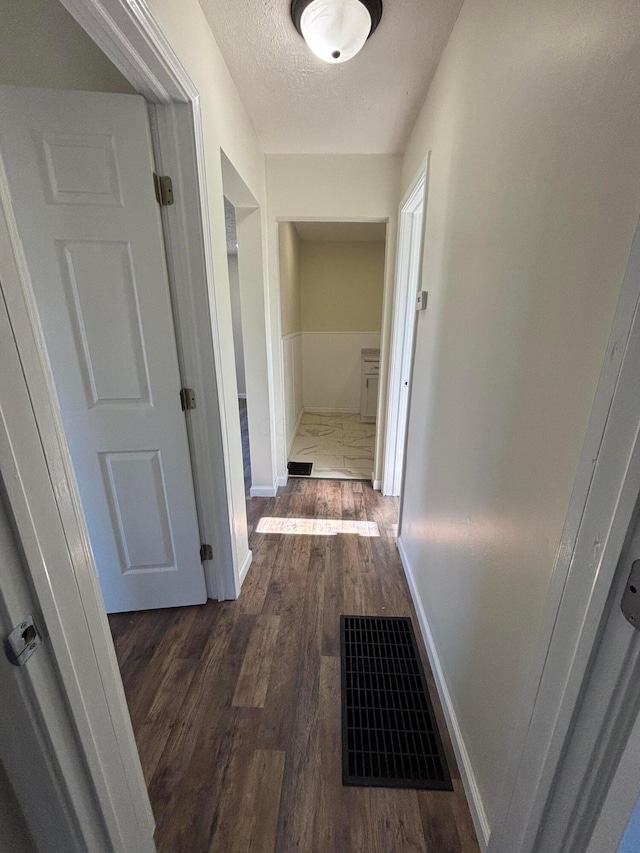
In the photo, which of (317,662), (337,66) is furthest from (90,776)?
(337,66)

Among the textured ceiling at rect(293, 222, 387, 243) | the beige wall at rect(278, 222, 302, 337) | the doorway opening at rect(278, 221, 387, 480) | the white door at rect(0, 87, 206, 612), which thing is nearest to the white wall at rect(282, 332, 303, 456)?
the beige wall at rect(278, 222, 302, 337)

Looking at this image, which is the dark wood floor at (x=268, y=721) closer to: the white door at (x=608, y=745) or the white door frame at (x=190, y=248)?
the white door frame at (x=190, y=248)

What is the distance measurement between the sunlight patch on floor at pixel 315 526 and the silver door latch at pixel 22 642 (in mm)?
1952

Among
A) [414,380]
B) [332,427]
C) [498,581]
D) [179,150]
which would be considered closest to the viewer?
[498,581]

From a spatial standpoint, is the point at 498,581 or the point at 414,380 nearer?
the point at 498,581

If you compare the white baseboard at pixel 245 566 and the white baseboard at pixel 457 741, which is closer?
the white baseboard at pixel 457 741

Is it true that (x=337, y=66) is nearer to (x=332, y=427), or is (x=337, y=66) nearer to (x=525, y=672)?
(x=525, y=672)

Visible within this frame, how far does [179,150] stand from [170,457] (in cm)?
120

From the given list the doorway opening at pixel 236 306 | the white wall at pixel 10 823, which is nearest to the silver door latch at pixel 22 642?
the white wall at pixel 10 823

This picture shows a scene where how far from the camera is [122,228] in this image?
4.18ft

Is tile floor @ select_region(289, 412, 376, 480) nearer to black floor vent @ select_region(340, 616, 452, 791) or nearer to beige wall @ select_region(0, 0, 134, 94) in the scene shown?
black floor vent @ select_region(340, 616, 452, 791)

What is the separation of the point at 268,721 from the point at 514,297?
1643mm

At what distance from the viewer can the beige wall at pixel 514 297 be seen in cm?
59

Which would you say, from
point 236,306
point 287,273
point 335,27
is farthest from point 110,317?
point 236,306
